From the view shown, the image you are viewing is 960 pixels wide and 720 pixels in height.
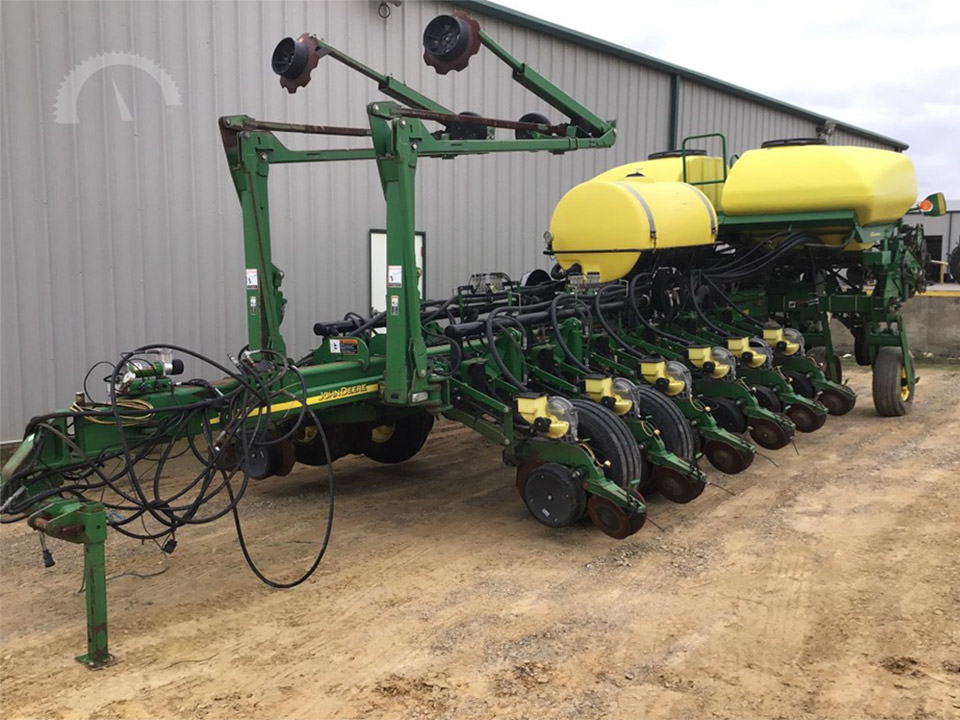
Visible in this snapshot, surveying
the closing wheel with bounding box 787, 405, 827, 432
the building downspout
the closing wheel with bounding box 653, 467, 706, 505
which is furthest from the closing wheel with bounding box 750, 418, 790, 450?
the building downspout

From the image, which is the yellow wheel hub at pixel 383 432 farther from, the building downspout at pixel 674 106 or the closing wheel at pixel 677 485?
the building downspout at pixel 674 106

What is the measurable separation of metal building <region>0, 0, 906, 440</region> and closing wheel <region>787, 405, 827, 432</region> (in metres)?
3.60

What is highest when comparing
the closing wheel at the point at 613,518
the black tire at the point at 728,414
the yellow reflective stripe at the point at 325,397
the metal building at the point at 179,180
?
the metal building at the point at 179,180

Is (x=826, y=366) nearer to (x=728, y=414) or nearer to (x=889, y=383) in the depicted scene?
(x=889, y=383)

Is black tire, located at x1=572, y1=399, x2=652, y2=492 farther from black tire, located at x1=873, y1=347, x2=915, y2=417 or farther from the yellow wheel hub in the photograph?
black tire, located at x1=873, y1=347, x2=915, y2=417

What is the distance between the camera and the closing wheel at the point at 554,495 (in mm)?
4469

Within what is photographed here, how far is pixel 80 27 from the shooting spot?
5.95 meters

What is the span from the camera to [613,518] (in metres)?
4.40

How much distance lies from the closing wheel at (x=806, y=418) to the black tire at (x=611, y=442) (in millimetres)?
2497

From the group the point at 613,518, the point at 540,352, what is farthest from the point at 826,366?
the point at 613,518

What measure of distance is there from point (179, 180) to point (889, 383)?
6.48 metres

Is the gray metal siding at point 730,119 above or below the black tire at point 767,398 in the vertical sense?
above

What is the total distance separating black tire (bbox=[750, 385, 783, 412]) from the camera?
6492mm

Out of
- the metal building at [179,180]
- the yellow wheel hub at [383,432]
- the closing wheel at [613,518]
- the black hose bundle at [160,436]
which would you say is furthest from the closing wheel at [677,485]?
the metal building at [179,180]
